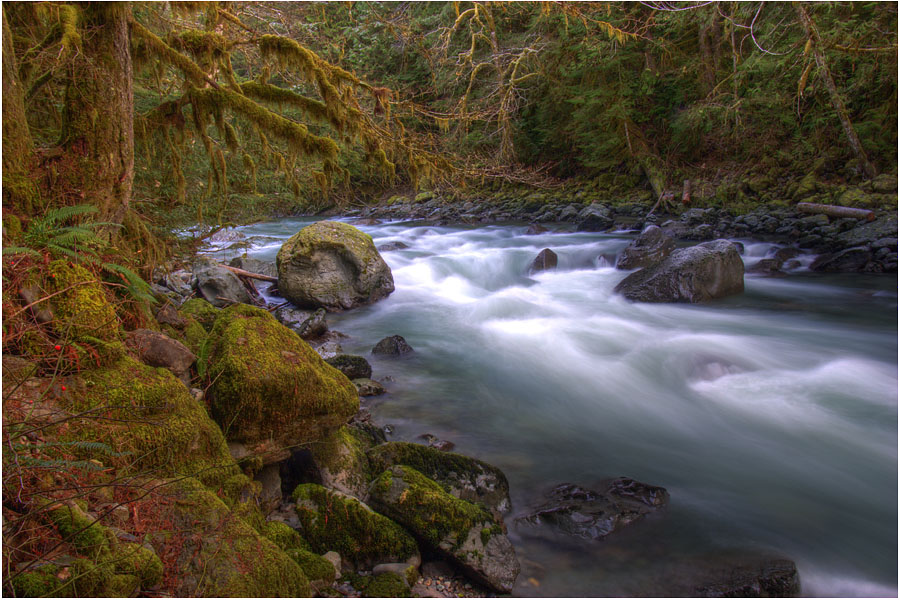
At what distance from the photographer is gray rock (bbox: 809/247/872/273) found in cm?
1071

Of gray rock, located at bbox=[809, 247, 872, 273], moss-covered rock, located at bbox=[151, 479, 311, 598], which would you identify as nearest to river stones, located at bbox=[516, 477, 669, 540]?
moss-covered rock, located at bbox=[151, 479, 311, 598]

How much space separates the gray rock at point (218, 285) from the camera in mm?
8594

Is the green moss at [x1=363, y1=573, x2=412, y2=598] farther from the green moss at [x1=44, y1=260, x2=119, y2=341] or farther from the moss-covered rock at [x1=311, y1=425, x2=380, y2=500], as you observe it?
the green moss at [x1=44, y1=260, x2=119, y2=341]

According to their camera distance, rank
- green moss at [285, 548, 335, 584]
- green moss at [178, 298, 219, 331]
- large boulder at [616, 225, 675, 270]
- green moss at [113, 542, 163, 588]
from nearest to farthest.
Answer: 1. green moss at [113, 542, 163, 588]
2. green moss at [285, 548, 335, 584]
3. green moss at [178, 298, 219, 331]
4. large boulder at [616, 225, 675, 270]

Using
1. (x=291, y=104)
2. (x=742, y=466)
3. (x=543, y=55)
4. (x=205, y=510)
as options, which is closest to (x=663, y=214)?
(x=543, y=55)

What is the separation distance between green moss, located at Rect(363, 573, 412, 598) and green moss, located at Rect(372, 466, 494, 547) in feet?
1.18

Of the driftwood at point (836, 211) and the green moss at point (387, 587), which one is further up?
the driftwood at point (836, 211)

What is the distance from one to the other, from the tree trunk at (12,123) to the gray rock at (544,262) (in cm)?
1035

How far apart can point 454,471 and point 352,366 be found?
8.60 ft

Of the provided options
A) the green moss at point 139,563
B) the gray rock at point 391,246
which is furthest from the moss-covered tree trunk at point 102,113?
the gray rock at point 391,246

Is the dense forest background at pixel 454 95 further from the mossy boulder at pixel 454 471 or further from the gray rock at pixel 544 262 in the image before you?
the mossy boulder at pixel 454 471

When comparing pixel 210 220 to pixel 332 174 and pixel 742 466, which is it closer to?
pixel 332 174

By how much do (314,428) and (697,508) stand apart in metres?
3.27

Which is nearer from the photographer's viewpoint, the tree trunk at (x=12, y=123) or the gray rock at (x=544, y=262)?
the tree trunk at (x=12, y=123)
